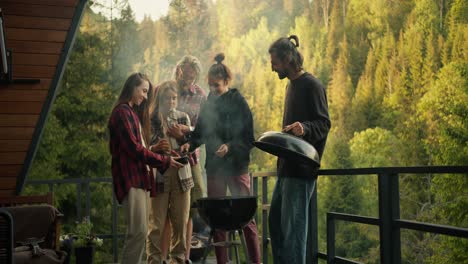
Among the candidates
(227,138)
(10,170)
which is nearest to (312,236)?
(227,138)

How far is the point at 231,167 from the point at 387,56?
2293 centimetres

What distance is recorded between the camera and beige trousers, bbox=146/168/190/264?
3.90 meters

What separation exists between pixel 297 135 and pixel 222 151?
1.07 meters

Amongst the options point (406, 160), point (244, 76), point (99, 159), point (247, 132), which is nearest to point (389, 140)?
point (406, 160)

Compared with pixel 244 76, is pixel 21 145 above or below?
below

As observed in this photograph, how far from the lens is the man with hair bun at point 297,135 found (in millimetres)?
2914

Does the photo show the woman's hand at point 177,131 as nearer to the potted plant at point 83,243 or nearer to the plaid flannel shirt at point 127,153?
the plaid flannel shirt at point 127,153

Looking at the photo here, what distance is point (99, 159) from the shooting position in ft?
59.2

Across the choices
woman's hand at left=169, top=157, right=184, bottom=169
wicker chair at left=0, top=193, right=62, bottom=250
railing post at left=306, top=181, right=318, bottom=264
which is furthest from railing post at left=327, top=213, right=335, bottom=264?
wicker chair at left=0, top=193, right=62, bottom=250

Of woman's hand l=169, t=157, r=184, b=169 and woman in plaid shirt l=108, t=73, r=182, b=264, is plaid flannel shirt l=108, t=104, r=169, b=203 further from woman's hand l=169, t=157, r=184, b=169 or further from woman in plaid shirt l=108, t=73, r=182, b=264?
woman's hand l=169, t=157, r=184, b=169

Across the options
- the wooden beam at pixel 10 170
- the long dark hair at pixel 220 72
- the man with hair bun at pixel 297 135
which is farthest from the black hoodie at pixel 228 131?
the wooden beam at pixel 10 170

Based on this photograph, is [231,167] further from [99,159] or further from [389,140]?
[389,140]

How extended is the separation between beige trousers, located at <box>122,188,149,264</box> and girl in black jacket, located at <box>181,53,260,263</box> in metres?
0.61

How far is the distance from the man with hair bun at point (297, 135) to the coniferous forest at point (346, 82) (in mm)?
13953
